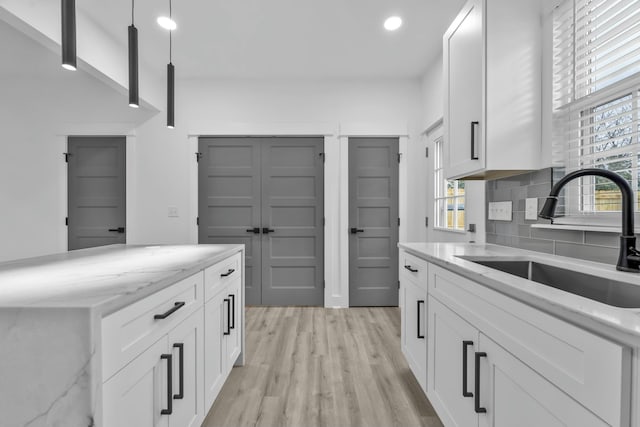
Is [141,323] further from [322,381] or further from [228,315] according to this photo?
[322,381]

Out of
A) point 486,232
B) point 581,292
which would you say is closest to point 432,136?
point 486,232

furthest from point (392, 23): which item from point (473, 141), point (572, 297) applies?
point (572, 297)

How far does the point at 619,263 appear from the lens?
1077mm

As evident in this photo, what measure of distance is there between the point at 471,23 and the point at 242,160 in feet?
8.62

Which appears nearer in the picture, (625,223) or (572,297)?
(572,297)

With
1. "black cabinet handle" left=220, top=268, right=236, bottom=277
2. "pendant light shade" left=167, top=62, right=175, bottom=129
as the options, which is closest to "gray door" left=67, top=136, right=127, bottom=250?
"pendant light shade" left=167, top=62, right=175, bottom=129

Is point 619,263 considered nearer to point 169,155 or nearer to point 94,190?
point 169,155

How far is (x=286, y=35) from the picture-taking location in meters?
2.78

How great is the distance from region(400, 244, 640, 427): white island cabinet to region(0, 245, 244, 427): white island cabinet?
43.1 inches

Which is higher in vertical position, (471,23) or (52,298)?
(471,23)

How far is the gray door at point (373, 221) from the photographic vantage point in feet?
11.8

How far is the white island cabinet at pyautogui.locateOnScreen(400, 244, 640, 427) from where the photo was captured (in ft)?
1.94

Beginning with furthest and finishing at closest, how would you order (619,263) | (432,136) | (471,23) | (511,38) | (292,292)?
(292,292)
(432,136)
(471,23)
(511,38)
(619,263)

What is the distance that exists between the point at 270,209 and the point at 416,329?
7.44ft
